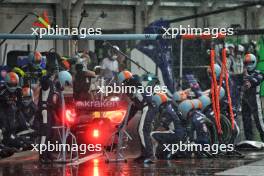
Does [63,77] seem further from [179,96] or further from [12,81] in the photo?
[179,96]

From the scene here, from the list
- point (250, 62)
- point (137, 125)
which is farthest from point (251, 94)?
point (137, 125)

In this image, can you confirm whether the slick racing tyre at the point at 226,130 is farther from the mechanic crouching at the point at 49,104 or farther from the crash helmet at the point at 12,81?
the crash helmet at the point at 12,81

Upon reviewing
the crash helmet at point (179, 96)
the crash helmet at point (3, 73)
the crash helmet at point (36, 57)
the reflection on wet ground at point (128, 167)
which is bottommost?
the reflection on wet ground at point (128, 167)

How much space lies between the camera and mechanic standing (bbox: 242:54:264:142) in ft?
53.1

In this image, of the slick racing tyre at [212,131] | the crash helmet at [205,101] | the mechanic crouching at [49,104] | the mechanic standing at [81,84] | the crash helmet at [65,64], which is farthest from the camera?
the mechanic standing at [81,84]

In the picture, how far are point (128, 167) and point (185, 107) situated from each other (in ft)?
6.41

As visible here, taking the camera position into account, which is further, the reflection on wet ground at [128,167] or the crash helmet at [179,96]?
the crash helmet at [179,96]

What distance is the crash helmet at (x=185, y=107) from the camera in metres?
14.9

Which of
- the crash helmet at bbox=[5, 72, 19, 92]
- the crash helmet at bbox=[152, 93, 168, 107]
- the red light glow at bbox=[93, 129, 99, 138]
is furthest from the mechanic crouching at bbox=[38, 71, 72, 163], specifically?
the crash helmet at bbox=[152, 93, 168, 107]

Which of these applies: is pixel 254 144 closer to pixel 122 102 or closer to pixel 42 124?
pixel 122 102

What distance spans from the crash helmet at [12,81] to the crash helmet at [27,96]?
0.92 metres

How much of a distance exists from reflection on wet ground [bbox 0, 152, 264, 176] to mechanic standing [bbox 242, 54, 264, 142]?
137 centimetres

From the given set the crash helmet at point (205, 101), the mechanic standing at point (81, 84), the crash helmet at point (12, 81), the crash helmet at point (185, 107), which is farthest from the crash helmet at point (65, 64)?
the crash helmet at point (205, 101)

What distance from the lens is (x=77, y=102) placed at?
15.1 meters
